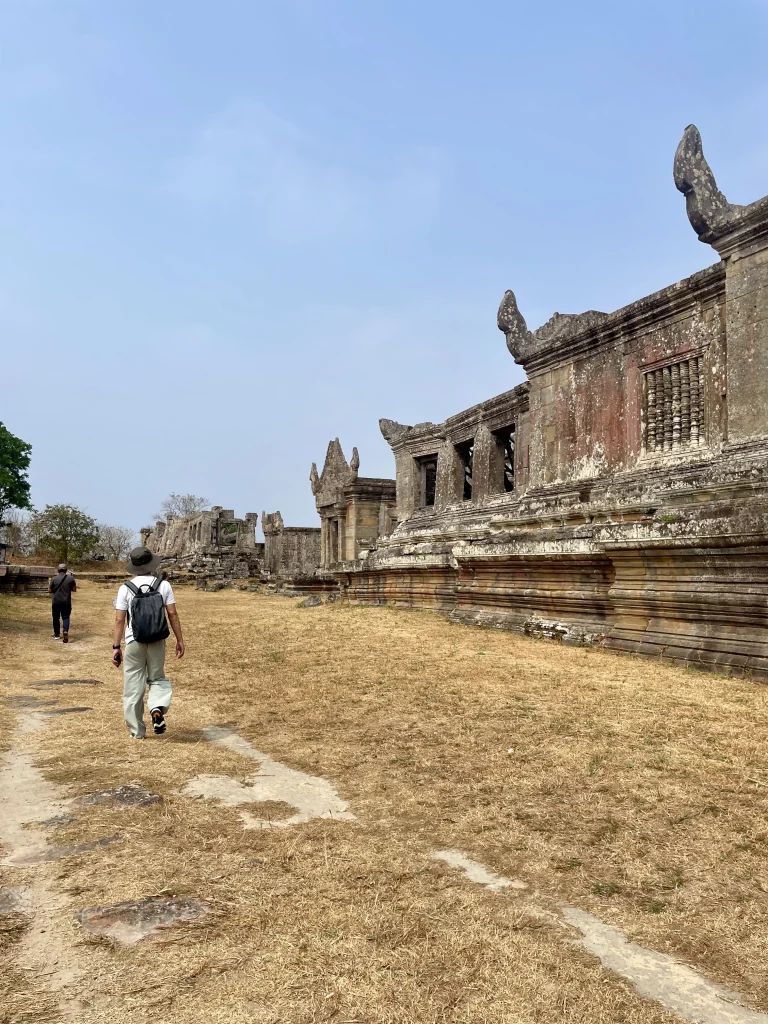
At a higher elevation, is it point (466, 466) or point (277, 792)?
point (466, 466)

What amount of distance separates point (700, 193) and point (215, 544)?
40.7 m

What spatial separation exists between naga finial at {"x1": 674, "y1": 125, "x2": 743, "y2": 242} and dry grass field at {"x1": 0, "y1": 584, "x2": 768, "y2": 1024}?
223 inches

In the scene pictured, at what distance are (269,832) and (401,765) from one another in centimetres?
131

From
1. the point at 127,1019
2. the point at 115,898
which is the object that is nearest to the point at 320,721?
the point at 115,898

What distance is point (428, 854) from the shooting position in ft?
10.8

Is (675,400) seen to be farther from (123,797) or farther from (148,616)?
(123,797)

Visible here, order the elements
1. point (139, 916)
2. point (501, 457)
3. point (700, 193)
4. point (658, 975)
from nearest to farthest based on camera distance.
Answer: point (658, 975), point (139, 916), point (700, 193), point (501, 457)

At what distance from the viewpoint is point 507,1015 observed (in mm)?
2115

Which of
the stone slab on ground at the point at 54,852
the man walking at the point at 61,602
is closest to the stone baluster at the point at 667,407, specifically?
the stone slab on ground at the point at 54,852

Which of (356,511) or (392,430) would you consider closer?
(392,430)

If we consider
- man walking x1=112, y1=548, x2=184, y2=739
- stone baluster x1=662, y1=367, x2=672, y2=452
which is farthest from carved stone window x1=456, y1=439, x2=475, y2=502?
man walking x1=112, y1=548, x2=184, y2=739

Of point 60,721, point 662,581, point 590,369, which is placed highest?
→ point 590,369

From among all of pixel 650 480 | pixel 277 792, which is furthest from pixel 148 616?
pixel 650 480

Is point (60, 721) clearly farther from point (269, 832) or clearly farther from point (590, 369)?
point (590, 369)
